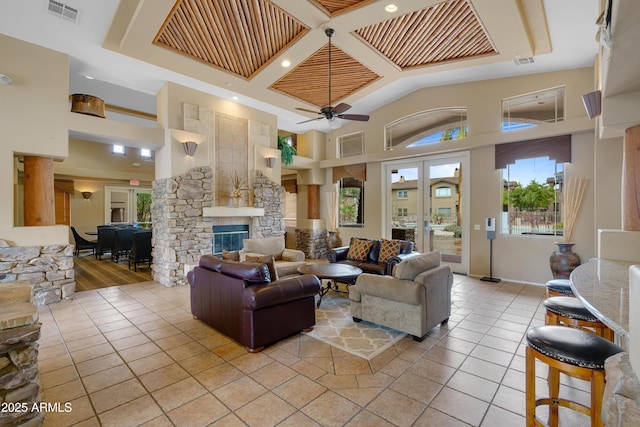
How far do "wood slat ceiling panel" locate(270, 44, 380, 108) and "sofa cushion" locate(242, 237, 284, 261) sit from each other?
122 inches

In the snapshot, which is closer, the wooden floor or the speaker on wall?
the speaker on wall

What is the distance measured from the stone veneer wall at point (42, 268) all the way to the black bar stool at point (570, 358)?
619 centimetres

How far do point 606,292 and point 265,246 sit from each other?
4.88 metres

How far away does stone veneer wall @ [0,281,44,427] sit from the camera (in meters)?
1.73

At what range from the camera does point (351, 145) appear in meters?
8.88

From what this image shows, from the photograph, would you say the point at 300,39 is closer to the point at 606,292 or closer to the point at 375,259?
the point at 375,259

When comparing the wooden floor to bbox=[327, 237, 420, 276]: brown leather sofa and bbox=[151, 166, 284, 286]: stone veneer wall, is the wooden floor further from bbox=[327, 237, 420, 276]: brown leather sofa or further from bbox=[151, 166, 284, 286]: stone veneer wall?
bbox=[327, 237, 420, 276]: brown leather sofa

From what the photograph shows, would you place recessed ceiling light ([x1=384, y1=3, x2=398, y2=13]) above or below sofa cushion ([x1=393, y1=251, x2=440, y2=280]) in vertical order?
above

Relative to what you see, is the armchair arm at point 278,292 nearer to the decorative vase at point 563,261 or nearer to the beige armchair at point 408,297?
the beige armchair at point 408,297

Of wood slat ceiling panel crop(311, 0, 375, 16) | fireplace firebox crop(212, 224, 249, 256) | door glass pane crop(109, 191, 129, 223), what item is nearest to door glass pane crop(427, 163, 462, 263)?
wood slat ceiling panel crop(311, 0, 375, 16)

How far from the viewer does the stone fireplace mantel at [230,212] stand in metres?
6.22

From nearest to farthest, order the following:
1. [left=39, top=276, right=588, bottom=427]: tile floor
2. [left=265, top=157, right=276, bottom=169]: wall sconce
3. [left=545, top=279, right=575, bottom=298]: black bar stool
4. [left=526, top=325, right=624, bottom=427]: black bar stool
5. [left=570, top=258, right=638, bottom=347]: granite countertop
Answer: [left=570, top=258, right=638, bottom=347]: granite countertop < [left=526, top=325, right=624, bottom=427]: black bar stool < [left=39, top=276, right=588, bottom=427]: tile floor < [left=545, top=279, right=575, bottom=298]: black bar stool < [left=265, top=157, right=276, bottom=169]: wall sconce

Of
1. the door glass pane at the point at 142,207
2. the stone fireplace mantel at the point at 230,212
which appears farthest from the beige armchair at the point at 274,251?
the door glass pane at the point at 142,207

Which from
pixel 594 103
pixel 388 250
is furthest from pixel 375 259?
pixel 594 103
